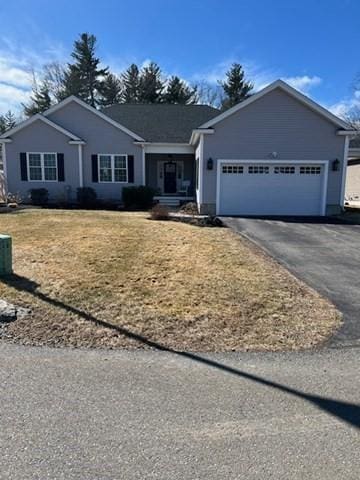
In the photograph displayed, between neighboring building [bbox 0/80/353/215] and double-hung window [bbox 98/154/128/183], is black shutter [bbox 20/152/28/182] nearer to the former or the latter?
neighboring building [bbox 0/80/353/215]

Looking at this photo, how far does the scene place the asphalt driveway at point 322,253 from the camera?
563cm

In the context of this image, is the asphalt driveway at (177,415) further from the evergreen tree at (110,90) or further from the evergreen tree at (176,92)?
the evergreen tree at (110,90)

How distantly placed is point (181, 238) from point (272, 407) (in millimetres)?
7198

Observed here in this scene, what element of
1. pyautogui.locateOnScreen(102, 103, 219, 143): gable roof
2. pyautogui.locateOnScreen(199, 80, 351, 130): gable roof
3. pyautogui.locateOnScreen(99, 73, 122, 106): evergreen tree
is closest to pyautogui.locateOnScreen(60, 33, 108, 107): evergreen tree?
pyautogui.locateOnScreen(99, 73, 122, 106): evergreen tree

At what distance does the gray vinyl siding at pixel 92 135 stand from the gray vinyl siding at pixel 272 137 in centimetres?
494

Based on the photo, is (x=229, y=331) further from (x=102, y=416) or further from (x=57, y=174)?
(x=57, y=174)

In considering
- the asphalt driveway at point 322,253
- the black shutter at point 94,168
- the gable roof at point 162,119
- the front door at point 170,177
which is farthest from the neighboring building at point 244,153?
the front door at point 170,177

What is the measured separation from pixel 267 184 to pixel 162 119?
30.9ft

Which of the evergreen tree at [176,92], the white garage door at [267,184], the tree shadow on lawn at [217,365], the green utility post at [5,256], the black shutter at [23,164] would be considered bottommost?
the tree shadow on lawn at [217,365]

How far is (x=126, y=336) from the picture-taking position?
4543mm

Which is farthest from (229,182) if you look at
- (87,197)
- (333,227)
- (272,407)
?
(272,407)

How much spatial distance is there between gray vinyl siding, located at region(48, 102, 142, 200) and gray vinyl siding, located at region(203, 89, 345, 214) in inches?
195

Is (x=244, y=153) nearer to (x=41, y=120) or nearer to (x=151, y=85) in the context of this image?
(x=41, y=120)

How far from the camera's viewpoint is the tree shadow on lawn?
3091 mm
